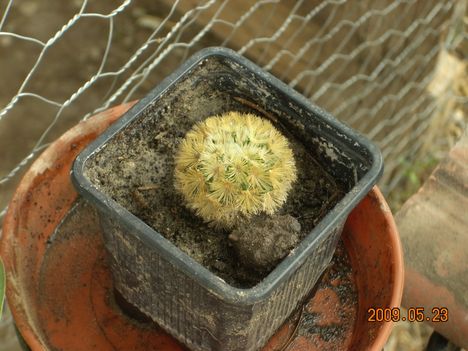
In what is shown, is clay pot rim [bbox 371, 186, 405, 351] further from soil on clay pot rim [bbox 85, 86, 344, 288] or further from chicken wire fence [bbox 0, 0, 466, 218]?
chicken wire fence [bbox 0, 0, 466, 218]

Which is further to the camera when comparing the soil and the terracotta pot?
the terracotta pot

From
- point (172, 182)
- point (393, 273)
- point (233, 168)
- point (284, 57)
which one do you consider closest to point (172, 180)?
point (172, 182)

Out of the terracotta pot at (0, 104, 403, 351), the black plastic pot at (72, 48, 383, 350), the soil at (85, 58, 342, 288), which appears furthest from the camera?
the terracotta pot at (0, 104, 403, 351)

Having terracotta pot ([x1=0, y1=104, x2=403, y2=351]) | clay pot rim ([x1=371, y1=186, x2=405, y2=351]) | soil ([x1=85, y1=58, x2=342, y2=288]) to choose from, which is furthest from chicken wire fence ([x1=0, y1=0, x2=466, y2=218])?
clay pot rim ([x1=371, y1=186, x2=405, y2=351])

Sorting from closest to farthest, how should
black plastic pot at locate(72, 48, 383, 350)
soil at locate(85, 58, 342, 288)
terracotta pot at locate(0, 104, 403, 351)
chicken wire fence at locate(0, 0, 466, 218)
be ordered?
black plastic pot at locate(72, 48, 383, 350)
soil at locate(85, 58, 342, 288)
terracotta pot at locate(0, 104, 403, 351)
chicken wire fence at locate(0, 0, 466, 218)

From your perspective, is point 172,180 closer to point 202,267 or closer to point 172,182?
point 172,182

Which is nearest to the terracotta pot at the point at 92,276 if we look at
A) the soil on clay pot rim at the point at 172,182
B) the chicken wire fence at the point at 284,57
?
the soil on clay pot rim at the point at 172,182

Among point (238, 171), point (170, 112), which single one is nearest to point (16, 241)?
point (170, 112)

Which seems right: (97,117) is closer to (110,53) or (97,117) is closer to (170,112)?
(170,112)
